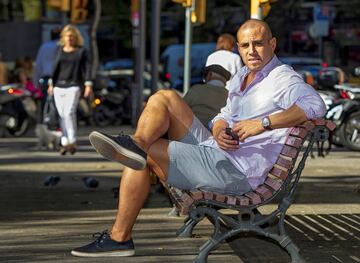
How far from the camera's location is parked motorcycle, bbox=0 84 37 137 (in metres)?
23.3

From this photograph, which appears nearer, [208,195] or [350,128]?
[208,195]

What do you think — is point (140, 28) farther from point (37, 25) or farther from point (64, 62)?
point (37, 25)

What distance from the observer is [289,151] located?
668 centimetres

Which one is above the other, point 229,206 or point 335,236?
point 229,206

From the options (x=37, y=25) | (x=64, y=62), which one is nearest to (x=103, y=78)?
(x=64, y=62)

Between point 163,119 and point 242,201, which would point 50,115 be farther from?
point 242,201

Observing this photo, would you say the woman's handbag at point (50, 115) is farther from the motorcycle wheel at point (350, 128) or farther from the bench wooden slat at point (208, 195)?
the bench wooden slat at point (208, 195)

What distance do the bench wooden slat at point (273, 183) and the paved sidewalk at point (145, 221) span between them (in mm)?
696

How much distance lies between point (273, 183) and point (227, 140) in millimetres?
369

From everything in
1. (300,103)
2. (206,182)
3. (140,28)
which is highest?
(300,103)

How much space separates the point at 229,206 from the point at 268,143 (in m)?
0.47

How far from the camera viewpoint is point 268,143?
6742mm

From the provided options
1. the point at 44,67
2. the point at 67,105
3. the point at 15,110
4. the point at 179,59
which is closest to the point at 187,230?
the point at 67,105

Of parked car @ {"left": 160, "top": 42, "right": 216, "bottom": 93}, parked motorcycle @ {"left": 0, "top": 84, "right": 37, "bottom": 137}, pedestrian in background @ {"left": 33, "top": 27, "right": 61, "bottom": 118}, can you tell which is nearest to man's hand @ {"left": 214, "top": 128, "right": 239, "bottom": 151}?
pedestrian in background @ {"left": 33, "top": 27, "right": 61, "bottom": 118}
